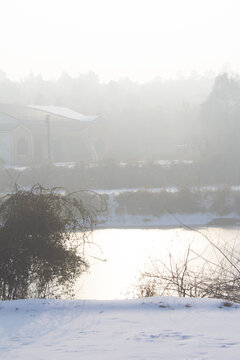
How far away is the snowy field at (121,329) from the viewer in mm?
4441

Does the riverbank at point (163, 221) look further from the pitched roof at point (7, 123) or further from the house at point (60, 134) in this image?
the house at point (60, 134)

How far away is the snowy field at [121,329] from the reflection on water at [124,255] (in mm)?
2411

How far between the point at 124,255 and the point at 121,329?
9.52m

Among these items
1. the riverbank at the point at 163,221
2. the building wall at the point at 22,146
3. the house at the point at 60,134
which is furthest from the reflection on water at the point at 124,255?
the house at the point at 60,134

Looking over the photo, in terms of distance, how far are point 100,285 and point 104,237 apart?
9314mm

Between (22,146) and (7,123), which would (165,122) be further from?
(7,123)

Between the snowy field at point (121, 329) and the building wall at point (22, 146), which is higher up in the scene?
the building wall at point (22, 146)

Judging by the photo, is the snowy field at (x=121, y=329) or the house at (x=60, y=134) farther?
the house at (x=60, y=134)

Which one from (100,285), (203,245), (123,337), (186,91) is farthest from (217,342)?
(186,91)

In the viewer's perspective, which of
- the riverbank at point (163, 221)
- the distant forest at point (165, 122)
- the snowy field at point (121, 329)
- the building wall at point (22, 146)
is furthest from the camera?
the distant forest at point (165, 122)

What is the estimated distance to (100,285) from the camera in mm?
10828

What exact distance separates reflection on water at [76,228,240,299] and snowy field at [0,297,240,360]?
2.41m

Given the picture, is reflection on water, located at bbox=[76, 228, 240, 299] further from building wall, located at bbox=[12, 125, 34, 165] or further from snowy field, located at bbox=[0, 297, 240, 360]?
building wall, located at bbox=[12, 125, 34, 165]

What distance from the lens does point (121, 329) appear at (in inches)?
207
